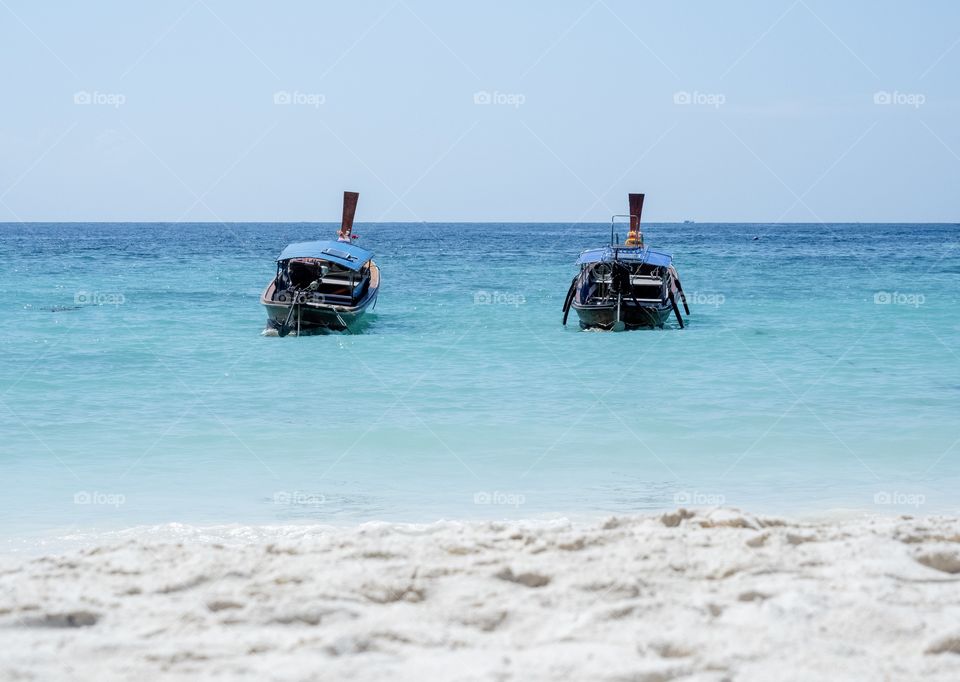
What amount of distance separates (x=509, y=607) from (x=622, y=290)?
20.7 meters

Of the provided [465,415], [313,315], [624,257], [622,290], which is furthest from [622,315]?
[465,415]

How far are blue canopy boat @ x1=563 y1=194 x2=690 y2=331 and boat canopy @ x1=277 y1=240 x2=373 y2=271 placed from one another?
565 centimetres

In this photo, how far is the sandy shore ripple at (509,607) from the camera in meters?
4.15

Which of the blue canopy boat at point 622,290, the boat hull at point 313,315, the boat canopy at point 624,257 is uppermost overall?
the boat canopy at point 624,257

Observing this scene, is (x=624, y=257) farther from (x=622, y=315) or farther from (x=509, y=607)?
(x=509, y=607)

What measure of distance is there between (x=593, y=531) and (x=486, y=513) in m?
2.50

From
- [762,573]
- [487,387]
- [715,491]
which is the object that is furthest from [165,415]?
[762,573]

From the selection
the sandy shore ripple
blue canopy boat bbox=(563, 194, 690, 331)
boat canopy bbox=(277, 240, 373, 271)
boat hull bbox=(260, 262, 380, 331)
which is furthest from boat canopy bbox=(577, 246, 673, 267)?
the sandy shore ripple

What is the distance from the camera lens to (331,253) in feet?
79.1

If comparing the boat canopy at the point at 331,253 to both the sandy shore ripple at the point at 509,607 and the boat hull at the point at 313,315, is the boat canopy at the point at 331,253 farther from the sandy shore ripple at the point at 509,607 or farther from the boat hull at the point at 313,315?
the sandy shore ripple at the point at 509,607

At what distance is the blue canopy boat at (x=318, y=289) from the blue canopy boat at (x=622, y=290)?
5624mm

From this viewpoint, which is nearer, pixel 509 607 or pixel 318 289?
pixel 509 607

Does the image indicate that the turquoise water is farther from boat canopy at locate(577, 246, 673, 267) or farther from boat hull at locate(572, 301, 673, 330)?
boat canopy at locate(577, 246, 673, 267)

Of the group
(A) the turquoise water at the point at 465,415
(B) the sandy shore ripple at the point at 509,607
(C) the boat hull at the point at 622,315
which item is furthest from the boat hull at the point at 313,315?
(B) the sandy shore ripple at the point at 509,607
